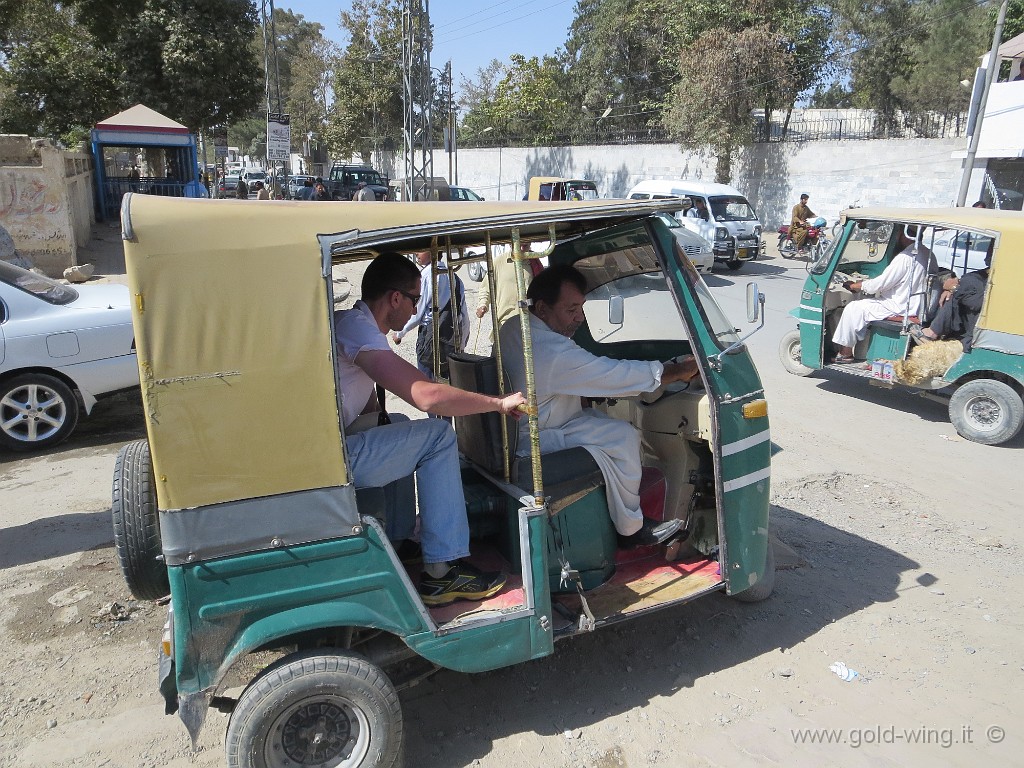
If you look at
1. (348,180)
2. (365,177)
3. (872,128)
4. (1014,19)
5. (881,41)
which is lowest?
(348,180)

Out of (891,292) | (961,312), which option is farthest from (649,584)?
(891,292)

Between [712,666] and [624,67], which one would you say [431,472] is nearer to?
[712,666]

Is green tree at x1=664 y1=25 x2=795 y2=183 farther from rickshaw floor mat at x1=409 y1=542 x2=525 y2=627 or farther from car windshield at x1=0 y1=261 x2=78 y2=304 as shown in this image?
rickshaw floor mat at x1=409 y1=542 x2=525 y2=627

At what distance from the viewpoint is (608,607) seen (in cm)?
357

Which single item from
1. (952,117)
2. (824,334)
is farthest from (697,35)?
(824,334)

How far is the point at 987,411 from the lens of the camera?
6867mm

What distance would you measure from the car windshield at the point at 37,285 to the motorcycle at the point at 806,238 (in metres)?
17.6

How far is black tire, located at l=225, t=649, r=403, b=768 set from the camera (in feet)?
9.00

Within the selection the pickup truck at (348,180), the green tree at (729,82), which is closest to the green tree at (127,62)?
the pickup truck at (348,180)

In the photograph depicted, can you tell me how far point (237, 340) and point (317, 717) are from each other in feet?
4.79

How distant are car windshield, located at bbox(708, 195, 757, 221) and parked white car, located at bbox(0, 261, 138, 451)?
15110mm

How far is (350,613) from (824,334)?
689 cm

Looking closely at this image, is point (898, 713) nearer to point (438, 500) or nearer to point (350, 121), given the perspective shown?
point (438, 500)

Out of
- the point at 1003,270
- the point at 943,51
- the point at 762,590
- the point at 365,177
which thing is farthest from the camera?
the point at 943,51
